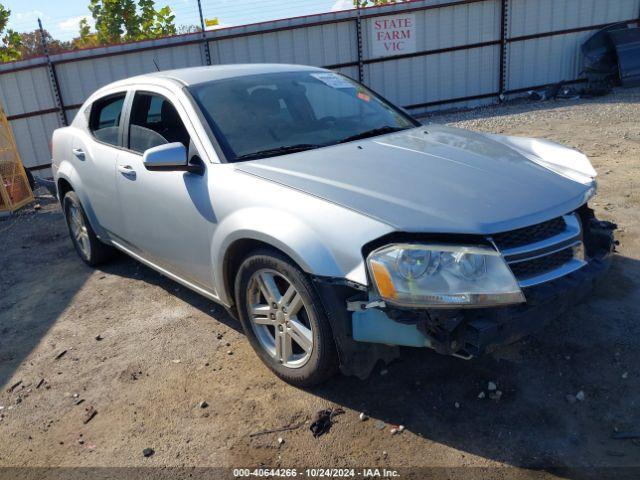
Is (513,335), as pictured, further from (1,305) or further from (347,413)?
(1,305)

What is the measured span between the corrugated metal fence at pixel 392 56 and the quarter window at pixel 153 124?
350 inches

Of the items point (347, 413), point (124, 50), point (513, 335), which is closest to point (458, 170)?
point (513, 335)

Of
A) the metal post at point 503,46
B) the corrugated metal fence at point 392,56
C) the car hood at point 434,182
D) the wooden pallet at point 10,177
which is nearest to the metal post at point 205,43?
the corrugated metal fence at point 392,56

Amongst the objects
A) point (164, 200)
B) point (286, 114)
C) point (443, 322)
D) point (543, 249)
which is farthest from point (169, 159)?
point (543, 249)

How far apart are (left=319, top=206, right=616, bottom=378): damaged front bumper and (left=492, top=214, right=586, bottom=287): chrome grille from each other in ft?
0.14

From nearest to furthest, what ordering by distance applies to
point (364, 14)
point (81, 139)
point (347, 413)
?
1. point (347, 413)
2. point (81, 139)
3. point (364, 14)

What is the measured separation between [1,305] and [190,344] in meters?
2.15

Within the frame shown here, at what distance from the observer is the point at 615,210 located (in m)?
5.27

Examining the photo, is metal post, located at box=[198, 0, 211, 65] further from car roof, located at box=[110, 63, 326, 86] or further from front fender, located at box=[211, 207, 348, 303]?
front fender, located at box=[211, 207, 348, 303]

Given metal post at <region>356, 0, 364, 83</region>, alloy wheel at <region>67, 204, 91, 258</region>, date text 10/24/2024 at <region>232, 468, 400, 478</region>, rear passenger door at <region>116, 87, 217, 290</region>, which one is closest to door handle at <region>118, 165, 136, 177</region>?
rear passenger door at <region>116, 87, 217, 290</region>

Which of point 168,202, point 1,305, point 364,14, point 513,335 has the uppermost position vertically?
point 364,14

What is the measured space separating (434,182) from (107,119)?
2.98 meters

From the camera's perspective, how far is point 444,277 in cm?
243

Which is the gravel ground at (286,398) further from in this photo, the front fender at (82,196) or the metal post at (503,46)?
the metal post at (503,46)
